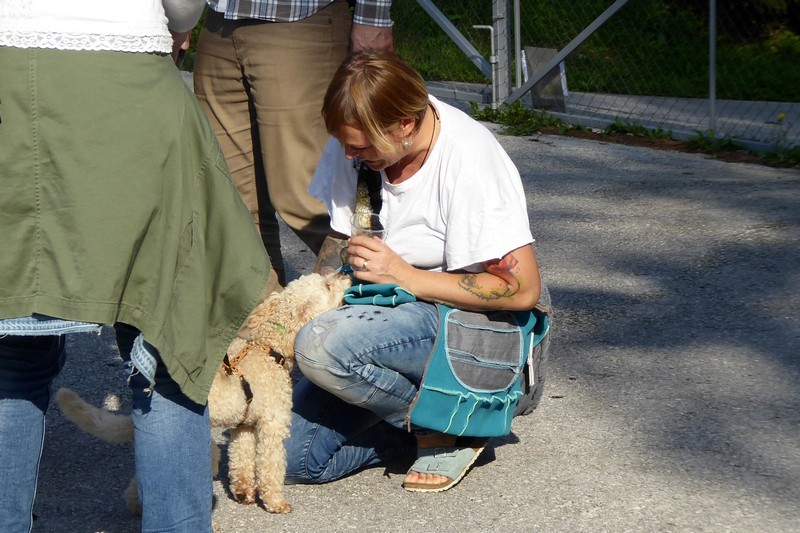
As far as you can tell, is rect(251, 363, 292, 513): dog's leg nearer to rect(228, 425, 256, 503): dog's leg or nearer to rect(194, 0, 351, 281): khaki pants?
rect(228, 425, 256, 503): dog's leg

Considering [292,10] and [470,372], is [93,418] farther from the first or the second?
[292,10]

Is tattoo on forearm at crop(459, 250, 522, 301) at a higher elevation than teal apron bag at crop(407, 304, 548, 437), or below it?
higher

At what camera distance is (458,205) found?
9.87 ft

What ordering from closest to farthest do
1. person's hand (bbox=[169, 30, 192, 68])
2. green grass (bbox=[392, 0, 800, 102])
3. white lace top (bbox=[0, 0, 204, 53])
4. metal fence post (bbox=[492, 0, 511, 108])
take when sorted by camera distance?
white lace top (bbox=[0, 0, 204, 53])
person's hand (bbox=[169, 30, 192, 68])
metal fence post (bbox=[492, 0, 511, 108])
green grass (bbox=[392, 0, 800, 102])

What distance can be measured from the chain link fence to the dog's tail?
5447 millimetres

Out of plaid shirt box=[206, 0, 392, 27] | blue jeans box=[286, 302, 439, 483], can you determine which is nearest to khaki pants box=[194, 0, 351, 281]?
plaid shirt box=[206, 0, 392, 27]

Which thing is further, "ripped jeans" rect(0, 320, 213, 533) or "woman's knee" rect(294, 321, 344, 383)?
"woman's knee" rect(294, 321, 344, 383)

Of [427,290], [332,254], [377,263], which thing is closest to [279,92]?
[332,254]

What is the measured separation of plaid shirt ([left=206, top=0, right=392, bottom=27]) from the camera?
3.53 metres

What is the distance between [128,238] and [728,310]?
3217mm

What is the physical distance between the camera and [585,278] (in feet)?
16.8

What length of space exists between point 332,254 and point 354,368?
24.4 inches

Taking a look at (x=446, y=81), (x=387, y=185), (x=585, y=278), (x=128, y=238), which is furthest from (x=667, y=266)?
(x=446, y=81)

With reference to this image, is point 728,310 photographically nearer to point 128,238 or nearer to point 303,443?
point 303,443
